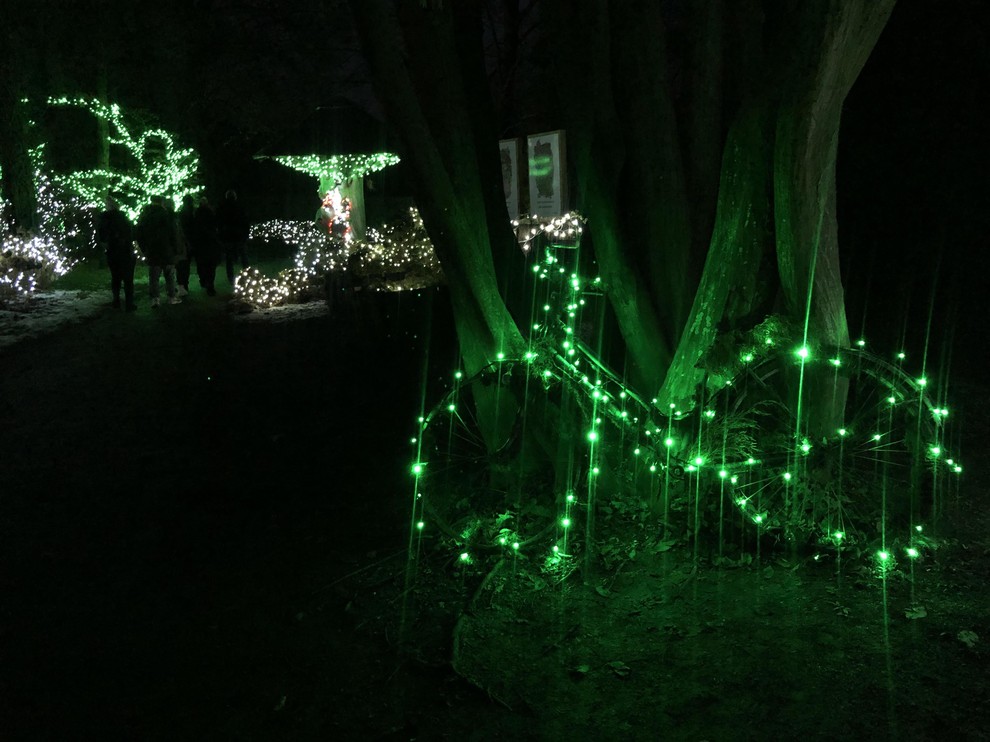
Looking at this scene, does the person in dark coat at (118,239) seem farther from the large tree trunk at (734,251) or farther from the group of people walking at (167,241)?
the large tree trunk at (734,251)

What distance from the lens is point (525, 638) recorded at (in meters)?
4.17

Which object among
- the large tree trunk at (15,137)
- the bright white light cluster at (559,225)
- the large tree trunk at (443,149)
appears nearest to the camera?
the large tree trunk at (443,149)

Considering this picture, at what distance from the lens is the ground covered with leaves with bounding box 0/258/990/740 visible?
3.58m

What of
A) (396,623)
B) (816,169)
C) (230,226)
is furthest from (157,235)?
(816,169)

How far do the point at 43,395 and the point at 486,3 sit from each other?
50.4 feet

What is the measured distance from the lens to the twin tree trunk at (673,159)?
4.77m

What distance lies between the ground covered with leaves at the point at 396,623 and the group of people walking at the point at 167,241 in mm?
8335

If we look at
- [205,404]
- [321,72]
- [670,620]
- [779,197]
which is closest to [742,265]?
[779,197]

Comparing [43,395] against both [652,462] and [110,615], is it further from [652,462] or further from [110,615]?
[652,462]

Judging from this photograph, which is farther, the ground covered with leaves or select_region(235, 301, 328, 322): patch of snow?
select_region(235, 301, 328, 322): patch of snow

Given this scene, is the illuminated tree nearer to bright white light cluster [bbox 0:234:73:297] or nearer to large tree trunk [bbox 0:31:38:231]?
large tree trunk [bbox 0:31:38:231]

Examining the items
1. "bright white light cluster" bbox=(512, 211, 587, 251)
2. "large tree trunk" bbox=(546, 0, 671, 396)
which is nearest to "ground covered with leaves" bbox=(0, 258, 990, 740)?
"large tree trunk" bbox=(546, 0, 671, 396)

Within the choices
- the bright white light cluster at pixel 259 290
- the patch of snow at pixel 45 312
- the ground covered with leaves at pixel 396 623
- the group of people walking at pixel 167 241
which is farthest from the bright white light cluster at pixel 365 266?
the ground covered with leaves at pixel 396 623

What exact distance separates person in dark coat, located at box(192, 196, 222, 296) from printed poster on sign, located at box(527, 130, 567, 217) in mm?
5771
